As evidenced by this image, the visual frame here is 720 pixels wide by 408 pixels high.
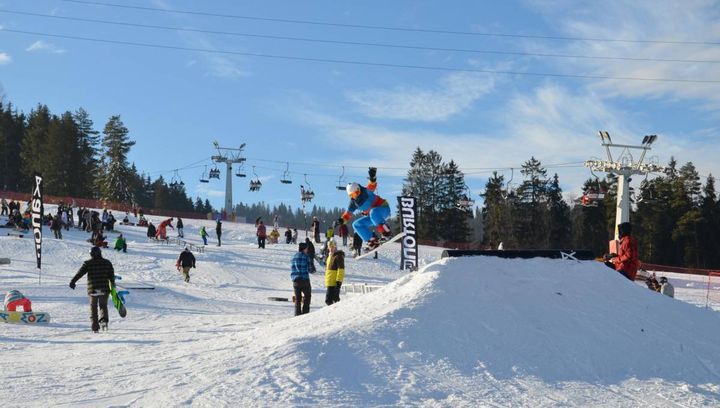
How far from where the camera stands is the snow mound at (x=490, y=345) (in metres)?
7.15

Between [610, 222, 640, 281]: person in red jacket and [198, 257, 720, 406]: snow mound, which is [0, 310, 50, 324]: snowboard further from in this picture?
[610, 222, 640, 281]: person in red jacket

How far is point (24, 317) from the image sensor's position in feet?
42.6

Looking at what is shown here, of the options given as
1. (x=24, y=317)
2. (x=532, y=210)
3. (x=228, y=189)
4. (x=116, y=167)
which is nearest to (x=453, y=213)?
(x=532, y=210)

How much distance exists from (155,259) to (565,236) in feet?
155

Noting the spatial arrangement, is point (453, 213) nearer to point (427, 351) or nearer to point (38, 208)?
point (38, 208)

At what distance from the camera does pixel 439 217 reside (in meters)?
65.8

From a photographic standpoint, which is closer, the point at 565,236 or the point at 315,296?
the point at 315,296

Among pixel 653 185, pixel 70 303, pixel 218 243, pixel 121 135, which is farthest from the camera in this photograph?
pixel 121 135

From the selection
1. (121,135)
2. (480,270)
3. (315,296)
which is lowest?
(315,296)

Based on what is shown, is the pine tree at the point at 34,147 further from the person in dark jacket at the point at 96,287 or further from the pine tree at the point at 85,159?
the person in dark jacket at the point at 96,287

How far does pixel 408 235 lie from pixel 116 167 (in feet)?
216

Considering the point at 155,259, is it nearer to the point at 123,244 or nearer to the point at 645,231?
the point at 123,244

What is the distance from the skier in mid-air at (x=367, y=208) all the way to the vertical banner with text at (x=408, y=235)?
2592mm

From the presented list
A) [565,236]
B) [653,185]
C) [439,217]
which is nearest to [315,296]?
[439,217]
